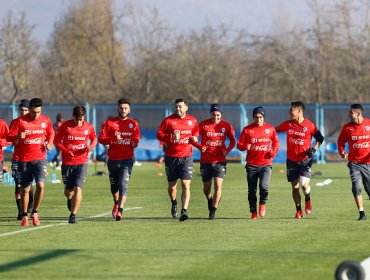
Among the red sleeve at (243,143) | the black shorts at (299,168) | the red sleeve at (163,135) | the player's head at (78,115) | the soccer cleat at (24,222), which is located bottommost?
the soccer cleat at (24,222)

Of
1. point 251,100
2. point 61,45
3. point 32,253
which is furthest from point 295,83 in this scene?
point 32,253

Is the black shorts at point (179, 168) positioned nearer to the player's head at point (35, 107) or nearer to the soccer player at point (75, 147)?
the soccer player at point (75, 147)

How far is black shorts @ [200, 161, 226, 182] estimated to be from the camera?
19888 millimetres

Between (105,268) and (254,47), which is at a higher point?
(254,47)

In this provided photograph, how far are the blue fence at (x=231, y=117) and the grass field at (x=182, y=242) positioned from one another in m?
25.3

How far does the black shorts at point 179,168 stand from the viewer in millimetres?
19641

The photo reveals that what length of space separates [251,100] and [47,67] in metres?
12.7

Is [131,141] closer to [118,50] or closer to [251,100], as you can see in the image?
[251,100]

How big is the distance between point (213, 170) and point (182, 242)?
15.7 feet

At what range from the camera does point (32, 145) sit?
18531 millimetres

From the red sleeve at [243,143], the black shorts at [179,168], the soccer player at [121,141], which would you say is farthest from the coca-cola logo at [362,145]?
the soccer player at [121,141]

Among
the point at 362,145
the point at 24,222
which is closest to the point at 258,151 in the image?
the point at 362,145

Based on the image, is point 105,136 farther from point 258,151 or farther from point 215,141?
point 258,151

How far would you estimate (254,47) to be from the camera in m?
68.3
